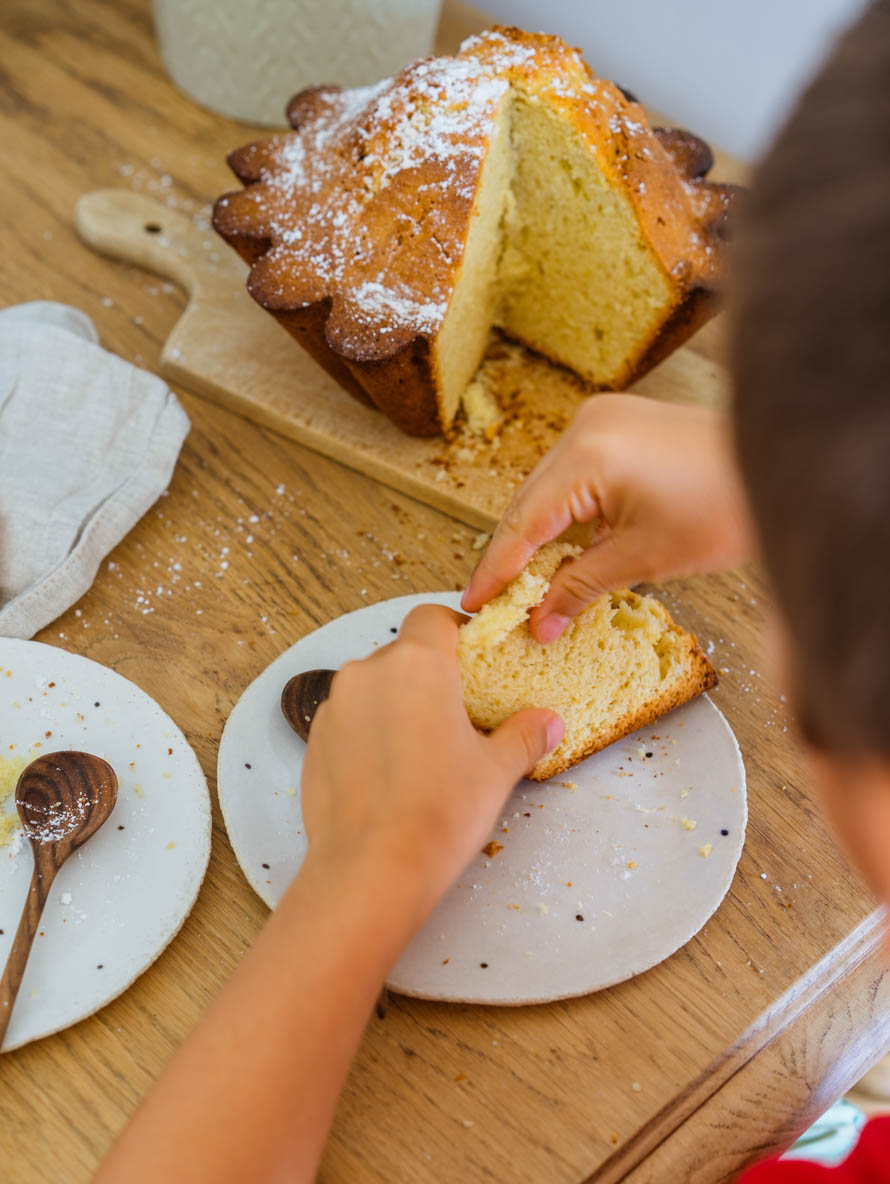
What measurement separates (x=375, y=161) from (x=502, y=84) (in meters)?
0.18

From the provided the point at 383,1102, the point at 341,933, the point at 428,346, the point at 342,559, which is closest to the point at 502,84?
the point at 428,346

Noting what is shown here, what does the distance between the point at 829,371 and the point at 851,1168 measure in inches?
27.2

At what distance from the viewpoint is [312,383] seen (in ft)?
4.81

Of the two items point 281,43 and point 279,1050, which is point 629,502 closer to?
point 279,1050

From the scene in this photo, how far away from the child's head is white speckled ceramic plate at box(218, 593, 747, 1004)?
52 cm

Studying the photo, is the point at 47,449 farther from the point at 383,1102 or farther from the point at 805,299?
the point at 805,299

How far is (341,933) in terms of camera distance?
2.54 ft

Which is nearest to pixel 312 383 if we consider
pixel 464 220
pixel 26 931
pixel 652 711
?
pixel 464 220

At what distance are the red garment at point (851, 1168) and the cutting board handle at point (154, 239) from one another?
4.22ft

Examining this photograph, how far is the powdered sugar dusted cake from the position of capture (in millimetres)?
1258

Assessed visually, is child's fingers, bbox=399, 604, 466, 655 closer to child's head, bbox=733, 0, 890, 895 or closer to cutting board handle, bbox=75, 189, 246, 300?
child's head, bbox=733, 0, 890, 895

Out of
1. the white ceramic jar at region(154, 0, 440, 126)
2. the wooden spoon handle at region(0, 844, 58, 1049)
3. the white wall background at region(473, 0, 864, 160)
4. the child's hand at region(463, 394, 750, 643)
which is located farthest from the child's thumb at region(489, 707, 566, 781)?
the white wall background at region(473, 0, 864, 160)

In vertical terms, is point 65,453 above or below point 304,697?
below

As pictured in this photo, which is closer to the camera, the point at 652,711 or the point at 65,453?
the point at 652,711
